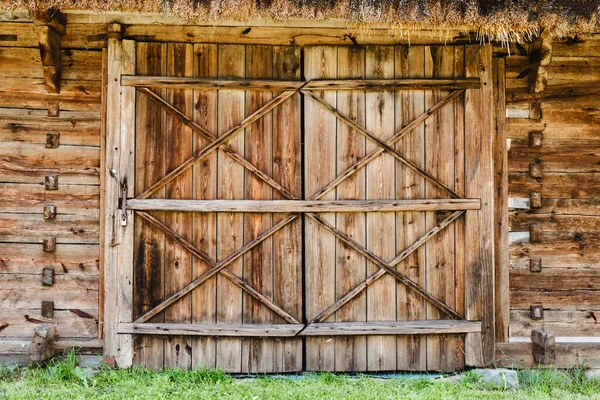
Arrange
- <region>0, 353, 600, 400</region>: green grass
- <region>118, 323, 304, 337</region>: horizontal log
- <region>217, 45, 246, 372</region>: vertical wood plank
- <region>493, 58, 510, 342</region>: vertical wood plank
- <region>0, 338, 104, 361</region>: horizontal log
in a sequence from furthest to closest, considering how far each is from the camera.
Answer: <region>493, 58, 510, 342</region>: vertical wood plank → <region>0, 338, 104, 361</region>: horizontal log → <region>217, 45, 246, 372</region>: vertical wood plank → <region>118, 323, 304, 337</region>: horizontal log → <region>0, 353, 600, 400</region>: green grass

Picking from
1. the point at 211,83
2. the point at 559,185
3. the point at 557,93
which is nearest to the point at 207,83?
the point at 211,83

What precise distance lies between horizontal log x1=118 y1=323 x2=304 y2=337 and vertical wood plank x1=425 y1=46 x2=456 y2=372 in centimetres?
118

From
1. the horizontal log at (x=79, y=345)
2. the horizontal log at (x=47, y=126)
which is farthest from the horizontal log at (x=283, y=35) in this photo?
the horizontal log at (x=79, y=345)

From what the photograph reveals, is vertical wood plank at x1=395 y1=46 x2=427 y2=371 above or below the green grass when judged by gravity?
above

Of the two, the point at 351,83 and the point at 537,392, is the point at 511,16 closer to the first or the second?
the point at 351,83

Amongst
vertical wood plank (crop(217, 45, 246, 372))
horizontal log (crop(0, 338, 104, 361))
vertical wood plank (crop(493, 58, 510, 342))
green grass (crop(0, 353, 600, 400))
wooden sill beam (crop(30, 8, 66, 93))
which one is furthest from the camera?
vertical wood plank (crop(493, 58, 510, 342))

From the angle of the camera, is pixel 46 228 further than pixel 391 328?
Yes

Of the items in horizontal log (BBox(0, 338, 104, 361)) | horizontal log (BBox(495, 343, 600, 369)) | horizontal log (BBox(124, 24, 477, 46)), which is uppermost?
horizontal log (BBox(124, 24, 477, 46))

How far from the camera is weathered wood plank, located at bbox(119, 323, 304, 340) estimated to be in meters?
4.50

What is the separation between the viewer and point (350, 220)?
4.67 meters

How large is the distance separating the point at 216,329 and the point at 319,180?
4.95 feet

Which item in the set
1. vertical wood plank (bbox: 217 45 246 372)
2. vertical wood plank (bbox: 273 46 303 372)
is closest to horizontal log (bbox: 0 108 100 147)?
vertical wood plank (bbox: 217 45 246 372)

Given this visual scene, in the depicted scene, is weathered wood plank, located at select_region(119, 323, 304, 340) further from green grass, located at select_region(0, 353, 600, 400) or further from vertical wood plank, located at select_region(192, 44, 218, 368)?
green grass, located at select_region(0, 353, 600, 400)

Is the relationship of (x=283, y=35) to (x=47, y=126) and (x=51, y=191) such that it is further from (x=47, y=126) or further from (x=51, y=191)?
(x=51, y=191)
